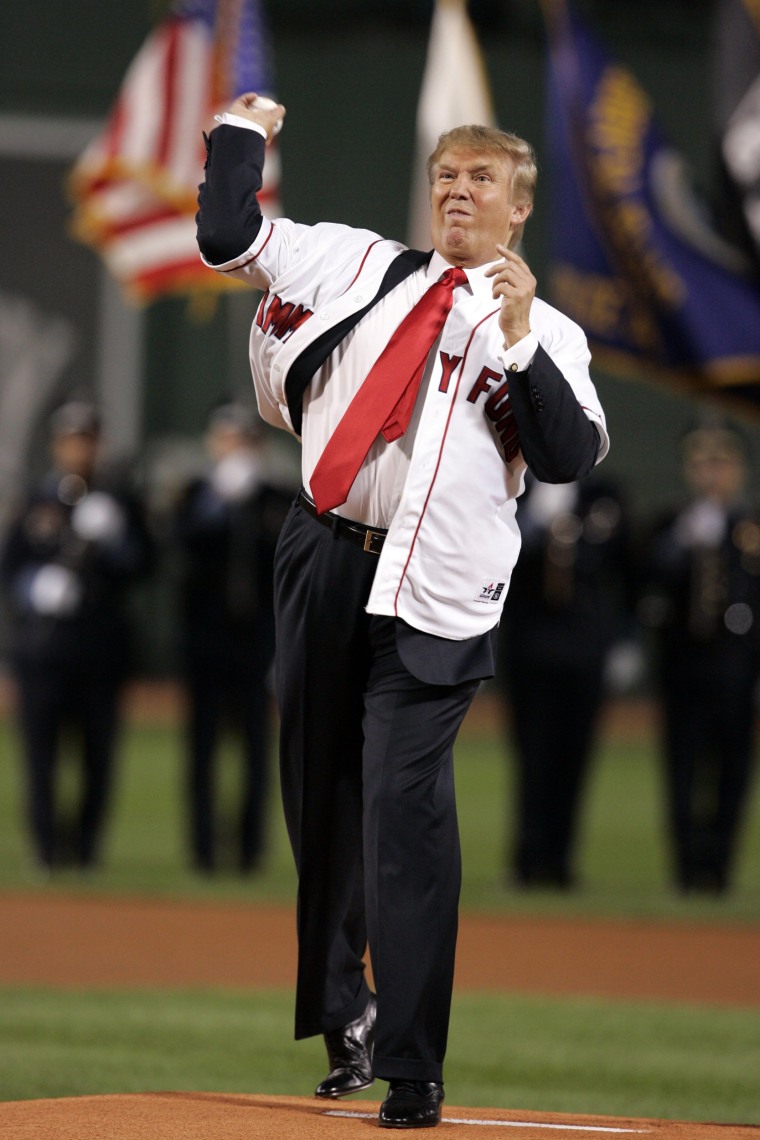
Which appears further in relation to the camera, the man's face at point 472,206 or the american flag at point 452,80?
Result: the american flag at point 452,80

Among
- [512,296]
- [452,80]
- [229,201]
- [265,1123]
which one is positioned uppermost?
[452,80]

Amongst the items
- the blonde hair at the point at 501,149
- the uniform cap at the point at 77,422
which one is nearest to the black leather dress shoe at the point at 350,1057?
the blonde hair at the point at 501,149

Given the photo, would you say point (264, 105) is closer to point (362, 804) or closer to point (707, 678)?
point (362, 804)

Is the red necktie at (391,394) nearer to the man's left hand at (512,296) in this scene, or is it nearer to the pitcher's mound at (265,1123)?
the man's left hand at (512,296)

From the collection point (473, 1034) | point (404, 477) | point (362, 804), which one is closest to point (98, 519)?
point (473, 1034)

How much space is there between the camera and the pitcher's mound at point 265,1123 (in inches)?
152

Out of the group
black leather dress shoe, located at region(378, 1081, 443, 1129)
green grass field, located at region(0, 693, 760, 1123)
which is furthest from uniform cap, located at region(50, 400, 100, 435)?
black leather dress shoe, located at region(378, 1081, 443, 1129)

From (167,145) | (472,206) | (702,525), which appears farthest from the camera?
(167,145)

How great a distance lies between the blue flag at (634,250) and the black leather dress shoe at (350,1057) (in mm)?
6397

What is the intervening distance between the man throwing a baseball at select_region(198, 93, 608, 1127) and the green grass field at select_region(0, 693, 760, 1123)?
1563 mm

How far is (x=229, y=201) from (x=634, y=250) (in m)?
6.87

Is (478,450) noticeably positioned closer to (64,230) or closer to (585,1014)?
(585,1014)

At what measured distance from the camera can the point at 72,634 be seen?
10438 millimetres

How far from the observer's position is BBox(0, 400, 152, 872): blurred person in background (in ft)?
34.2
